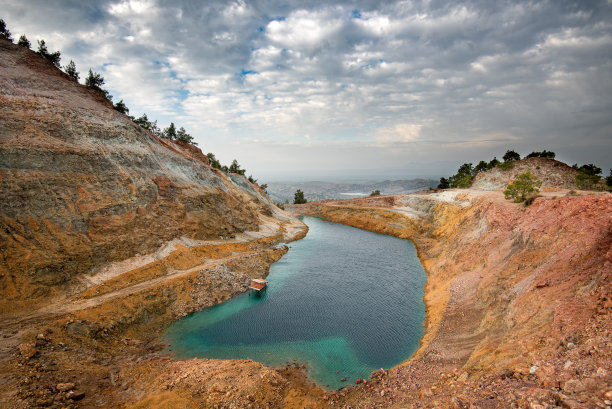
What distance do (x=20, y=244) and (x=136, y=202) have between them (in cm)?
1221

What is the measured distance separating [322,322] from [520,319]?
52.8 ft

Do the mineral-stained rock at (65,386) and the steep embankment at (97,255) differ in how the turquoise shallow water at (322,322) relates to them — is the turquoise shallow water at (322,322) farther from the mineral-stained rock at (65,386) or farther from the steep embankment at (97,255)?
the mineral-stained rock at (65,386)

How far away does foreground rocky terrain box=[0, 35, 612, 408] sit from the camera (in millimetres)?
13438

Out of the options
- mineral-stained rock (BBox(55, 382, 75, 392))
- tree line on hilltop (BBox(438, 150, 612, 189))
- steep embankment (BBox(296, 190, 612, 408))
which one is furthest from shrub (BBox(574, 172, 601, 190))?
mineral-stained rock (BBox(55, 382, 75, 392))

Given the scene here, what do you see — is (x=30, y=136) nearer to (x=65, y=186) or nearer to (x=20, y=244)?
(x=65, y=186)

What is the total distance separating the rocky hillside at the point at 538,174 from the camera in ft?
237

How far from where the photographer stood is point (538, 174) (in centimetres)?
7519

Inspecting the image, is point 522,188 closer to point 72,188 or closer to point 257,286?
point 257,286

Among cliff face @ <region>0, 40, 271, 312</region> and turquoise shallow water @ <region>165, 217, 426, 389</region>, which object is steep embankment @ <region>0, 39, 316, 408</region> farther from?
turquoise shallow water @ <region>165, 217, 426, 389</region>

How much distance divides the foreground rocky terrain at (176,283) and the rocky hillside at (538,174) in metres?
41.8

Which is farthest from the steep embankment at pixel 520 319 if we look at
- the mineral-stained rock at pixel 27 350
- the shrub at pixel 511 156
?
the shrub at pixel 511 156

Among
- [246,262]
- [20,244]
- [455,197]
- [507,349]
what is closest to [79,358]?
[20,244]

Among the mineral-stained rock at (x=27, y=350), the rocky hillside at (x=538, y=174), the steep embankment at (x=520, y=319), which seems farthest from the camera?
the rocky hillside at (x=538, y=174)

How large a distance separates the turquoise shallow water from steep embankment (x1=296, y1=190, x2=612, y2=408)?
7.90ft
